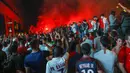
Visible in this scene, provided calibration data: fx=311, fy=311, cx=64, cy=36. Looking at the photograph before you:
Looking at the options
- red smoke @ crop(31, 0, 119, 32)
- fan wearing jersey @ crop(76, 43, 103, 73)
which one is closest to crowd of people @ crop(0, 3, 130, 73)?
fan wearing jersey @ crop(76, 43, 103, 73)

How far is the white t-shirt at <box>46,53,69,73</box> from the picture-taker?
5.73m

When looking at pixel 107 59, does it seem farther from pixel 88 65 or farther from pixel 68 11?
pixel 68 11

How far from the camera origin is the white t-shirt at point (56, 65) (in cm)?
573

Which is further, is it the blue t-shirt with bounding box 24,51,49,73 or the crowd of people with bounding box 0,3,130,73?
the blue t-shirt with bounding box 24,51,49,73

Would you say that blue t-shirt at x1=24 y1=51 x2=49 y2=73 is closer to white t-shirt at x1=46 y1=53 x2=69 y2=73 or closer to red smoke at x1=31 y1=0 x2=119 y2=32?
white t-shirt at x1=46 y1=53 x2=69 y2=73

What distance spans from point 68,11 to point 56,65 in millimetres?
38543

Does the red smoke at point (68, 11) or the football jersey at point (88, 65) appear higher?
the red smoke at point (68, 11)

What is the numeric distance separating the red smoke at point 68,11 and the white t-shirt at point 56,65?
2516 cm

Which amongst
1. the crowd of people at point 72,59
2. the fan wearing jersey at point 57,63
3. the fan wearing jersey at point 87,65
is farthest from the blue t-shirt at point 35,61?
the fan wearing jersey at point 87,65

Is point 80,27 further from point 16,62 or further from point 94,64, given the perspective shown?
point 94,64

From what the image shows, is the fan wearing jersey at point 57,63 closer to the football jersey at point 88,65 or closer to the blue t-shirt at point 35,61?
the football jersey at point 88,65

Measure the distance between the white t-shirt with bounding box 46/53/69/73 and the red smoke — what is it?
25163 mm

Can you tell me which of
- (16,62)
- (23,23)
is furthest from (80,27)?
(23,23)

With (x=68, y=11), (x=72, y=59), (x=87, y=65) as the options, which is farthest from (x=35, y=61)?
(x=68, y=11)
